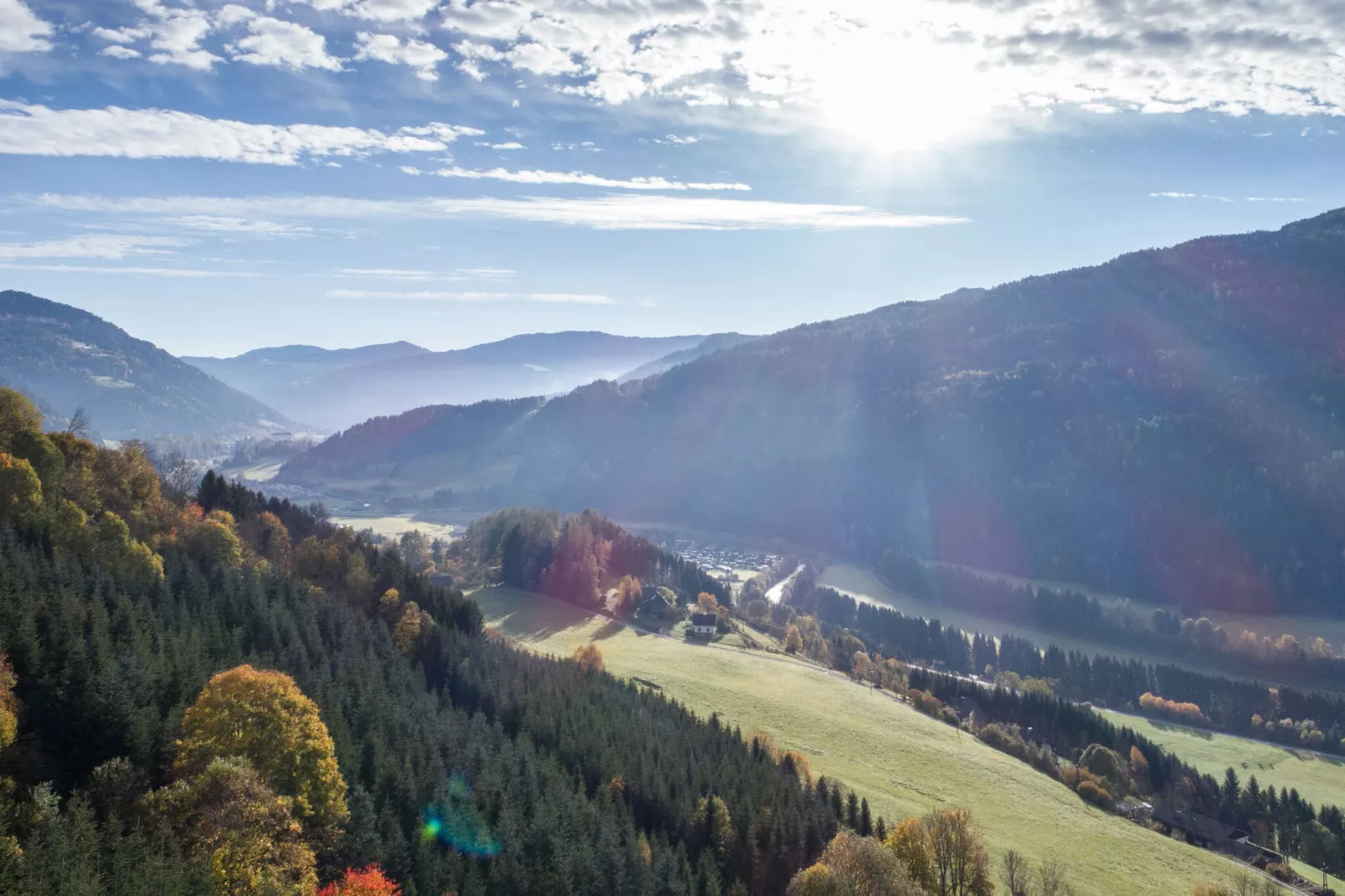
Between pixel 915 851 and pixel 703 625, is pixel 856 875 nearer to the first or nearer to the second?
pixel 915 851

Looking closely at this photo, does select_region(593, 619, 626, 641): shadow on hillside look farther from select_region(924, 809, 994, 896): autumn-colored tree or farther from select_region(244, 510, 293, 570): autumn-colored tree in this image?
select_region(924, 809, 994, 896): autumn-colored tree

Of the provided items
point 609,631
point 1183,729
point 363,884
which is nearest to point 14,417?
point 363,884

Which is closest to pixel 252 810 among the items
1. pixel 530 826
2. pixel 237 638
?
pixel 530 826

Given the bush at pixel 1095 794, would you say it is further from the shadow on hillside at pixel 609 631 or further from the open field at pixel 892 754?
the shadow on hillside at pixel 609 631

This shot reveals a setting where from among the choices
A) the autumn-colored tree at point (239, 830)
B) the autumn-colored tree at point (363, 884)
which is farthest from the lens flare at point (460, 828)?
the autumn-colored tree at point (239, 830)

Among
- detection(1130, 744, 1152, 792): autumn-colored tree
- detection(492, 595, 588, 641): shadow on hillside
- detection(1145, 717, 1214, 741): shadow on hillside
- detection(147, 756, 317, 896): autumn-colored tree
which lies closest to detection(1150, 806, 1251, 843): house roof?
detection(1130, 744, 1152, 792): autumn-colored tree

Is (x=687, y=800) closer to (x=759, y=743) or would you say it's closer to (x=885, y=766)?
(x=759, y=743)
